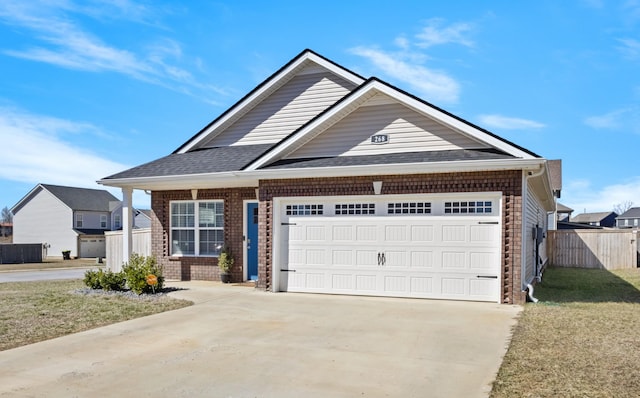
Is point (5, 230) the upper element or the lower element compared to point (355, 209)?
lower

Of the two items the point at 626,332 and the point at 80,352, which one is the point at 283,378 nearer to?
the point at 80,352

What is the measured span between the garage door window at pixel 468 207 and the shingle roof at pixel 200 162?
5.23m

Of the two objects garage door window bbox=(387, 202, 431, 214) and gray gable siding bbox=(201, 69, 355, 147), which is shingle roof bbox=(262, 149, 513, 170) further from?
gray gable siding bbox=(201, 69, 355, 147)

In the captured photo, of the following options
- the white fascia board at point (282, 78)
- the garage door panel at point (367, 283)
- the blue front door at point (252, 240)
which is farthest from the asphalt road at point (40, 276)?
the garage door panel at point (367, 283)

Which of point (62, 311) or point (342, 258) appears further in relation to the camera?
point (342, 258)

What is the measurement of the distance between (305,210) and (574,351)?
6805 mm

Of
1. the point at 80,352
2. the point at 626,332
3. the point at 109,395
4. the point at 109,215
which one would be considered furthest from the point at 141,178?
the point at 109,215

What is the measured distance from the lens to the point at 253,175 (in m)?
Answer: 11.5

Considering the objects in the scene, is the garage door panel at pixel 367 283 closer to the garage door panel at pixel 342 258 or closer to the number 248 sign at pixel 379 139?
the garage door panel at pixel 342 258

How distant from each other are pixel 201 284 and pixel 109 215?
37.7 meters

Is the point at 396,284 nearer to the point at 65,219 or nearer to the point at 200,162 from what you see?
the point at 200,162

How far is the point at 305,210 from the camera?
37.8ft

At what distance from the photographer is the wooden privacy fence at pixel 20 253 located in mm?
34875

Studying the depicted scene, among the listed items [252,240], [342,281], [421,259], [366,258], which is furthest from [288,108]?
[421,259]
